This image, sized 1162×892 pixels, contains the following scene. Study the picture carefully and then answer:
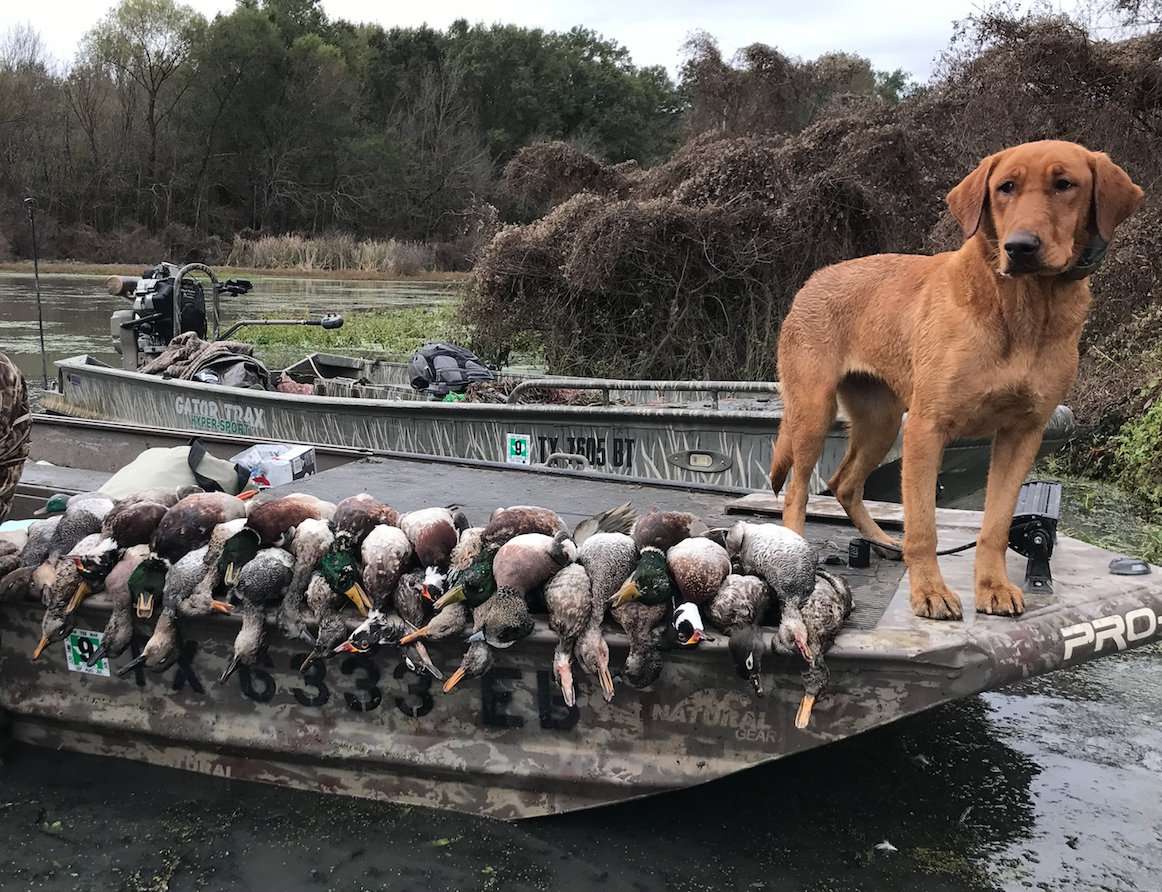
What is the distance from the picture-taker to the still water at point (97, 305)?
21.1 m

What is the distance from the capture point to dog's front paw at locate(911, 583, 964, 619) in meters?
3.79

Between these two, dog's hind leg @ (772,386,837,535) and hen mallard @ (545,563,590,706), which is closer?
hen mallard @ (545,563,590,706)

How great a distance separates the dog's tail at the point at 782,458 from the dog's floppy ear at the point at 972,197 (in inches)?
47.1

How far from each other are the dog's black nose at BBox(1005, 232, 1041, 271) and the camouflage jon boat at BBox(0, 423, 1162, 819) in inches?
52.4

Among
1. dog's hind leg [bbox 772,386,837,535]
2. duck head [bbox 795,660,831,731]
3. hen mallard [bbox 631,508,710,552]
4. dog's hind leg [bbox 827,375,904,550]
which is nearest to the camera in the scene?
duck head [bbox 795,660,831,731]

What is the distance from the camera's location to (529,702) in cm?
411

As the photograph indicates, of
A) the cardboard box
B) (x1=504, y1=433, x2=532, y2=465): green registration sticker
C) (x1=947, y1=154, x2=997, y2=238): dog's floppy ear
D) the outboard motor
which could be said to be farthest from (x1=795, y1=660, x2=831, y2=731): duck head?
the outboard motor

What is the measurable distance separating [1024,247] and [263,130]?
209 ft

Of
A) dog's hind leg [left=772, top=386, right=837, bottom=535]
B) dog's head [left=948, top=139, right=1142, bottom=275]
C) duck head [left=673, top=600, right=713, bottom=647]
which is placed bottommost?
duck head [left=673, top=600, right=713, bottom=647]

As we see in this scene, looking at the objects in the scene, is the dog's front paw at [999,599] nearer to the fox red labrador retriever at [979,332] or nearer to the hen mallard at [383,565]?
the fox red labrador retriever at [979,332]

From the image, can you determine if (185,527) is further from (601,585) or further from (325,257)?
(325,257)

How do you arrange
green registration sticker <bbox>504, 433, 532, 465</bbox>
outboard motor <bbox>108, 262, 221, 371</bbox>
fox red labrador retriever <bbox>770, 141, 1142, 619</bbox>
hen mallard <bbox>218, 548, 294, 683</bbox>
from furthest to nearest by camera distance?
outboard motor <bbox>108, 262, 221, 371</bbox>
green registration sticker <bbox>504, 433, 532, 465</bbox>
hen mallard <bbox>218, 548, 294, 683</bbox>
fox red labrador retriever <bbox>770, 141, 1142, 619</bbox>

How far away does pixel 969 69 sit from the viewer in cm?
1402

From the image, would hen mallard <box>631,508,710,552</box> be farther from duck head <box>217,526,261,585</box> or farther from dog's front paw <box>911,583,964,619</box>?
duck head <box>217,526,261,585</box>
